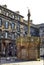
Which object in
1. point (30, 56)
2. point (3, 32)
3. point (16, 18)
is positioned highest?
point (16, 18)

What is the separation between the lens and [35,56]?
3434cm

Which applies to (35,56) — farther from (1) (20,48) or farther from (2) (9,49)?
(2) (9,49)

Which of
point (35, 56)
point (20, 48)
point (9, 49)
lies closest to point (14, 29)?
point (9, 49)

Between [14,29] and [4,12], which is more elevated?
[4,12]

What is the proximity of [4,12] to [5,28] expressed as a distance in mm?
3815

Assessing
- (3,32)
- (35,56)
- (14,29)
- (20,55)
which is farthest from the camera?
(14,29)

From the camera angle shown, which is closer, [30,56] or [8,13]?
[30,56]

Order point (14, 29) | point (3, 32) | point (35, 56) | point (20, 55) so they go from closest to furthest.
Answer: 1. point (35, 56)
2. point (20, 55)
3. point (3, 32)
4. point (14, 29)

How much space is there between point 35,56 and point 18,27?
17.1m

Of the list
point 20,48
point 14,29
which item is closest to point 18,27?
point 14,29

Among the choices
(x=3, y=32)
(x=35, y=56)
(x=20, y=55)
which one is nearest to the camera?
(x=35, y=56)

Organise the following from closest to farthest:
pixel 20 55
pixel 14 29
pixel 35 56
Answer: pixel 35 56 < pixel 20 55 < pixel 14 29

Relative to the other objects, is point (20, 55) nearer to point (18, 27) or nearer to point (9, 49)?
point (9, 49)

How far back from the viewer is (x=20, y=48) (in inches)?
1452
